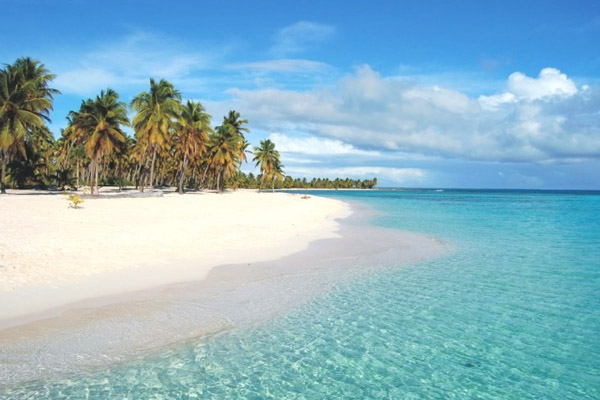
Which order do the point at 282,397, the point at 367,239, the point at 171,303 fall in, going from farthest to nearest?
the point at 367,239
the point at 171,303
the point at 282,397

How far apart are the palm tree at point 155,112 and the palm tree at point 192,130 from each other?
705cm

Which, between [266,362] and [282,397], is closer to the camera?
[282,397]

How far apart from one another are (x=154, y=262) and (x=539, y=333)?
396 inches

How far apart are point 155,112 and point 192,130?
10.3 meters

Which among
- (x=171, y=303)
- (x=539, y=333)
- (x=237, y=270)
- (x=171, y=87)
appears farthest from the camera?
(x=171, y=87)

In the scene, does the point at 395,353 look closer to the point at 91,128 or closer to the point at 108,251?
the point at 108,251

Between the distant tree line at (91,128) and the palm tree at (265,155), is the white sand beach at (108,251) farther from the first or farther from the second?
the palm tree at (265,155)

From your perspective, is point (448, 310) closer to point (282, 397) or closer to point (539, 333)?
point (539, 333)

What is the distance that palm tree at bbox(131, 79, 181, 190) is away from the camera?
42.0 metres

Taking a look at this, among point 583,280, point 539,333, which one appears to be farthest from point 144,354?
point 583,280

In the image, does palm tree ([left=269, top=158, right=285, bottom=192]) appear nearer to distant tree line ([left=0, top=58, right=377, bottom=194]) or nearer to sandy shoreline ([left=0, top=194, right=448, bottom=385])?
distant tree line ([left=0, top=58, right=377, bottom=194])

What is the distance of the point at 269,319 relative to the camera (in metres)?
7.99

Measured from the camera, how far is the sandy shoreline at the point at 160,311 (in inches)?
234

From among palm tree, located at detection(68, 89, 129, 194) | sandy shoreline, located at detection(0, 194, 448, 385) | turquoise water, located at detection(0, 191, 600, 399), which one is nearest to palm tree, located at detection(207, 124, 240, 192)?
palm tree, located at detection(68, 89, 129, 194)
